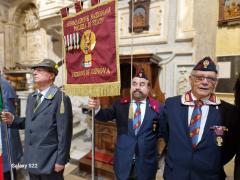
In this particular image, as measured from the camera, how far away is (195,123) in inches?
56.3

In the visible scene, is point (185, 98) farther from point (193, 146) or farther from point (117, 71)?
point (117, 71)

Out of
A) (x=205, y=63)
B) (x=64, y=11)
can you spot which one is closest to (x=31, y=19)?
(x=64, y=11)

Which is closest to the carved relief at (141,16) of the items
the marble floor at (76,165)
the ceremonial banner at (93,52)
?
the ceremonial banner at (93,52)

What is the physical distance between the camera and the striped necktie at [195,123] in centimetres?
142

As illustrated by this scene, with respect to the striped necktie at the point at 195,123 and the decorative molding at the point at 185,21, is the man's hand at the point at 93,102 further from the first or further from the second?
the decorative molding at the point at 185,21

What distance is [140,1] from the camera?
156 inches

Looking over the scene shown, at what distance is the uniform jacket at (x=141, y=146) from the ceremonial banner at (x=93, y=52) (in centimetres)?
29

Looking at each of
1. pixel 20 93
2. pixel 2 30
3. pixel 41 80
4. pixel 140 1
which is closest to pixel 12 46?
pixel 2 30

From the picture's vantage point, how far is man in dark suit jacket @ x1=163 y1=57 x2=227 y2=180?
55.1 inches

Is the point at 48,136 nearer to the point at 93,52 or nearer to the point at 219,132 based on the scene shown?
the point at 93,52

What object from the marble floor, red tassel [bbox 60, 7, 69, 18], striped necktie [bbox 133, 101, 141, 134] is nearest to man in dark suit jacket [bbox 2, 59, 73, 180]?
red tassel [bbox 60, 7, 69, 18]

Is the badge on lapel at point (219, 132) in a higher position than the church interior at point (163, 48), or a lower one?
lower

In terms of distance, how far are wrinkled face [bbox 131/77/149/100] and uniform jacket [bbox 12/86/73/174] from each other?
594 millimetres

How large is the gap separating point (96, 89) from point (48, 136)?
0.57 meters
